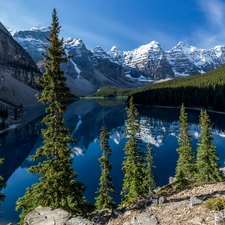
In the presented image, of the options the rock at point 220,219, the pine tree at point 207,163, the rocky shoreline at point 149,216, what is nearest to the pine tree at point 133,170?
the pine tree at point 207,163

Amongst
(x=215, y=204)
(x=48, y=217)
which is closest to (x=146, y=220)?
(x=215, y=204)

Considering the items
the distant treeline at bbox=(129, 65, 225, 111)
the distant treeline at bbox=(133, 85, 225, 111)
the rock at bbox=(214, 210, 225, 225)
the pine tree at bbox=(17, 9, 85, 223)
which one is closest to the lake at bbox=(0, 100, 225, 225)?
the pine tree at bbox=(17, 9, 85, 223)

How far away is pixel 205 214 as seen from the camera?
11844mm

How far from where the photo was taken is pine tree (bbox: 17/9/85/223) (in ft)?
54.5

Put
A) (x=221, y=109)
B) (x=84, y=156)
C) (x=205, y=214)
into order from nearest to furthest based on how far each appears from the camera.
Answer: (x=205, y=214) → (x=84, y=156) → (x=221, y=109)

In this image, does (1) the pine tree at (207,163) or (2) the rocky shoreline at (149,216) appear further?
(1) the pine tree at (207,163)

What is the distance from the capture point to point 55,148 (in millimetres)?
17125

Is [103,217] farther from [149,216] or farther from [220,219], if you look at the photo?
[220,219]

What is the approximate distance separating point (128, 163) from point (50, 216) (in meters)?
15.2

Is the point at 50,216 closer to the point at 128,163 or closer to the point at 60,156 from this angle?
the point at 60,156

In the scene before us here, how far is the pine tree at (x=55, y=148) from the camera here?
1662 centimetres

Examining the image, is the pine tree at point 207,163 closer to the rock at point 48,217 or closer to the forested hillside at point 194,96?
the rock at point 48,217

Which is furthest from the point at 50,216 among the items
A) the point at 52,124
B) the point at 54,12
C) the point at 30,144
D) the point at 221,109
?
the point at 221,109

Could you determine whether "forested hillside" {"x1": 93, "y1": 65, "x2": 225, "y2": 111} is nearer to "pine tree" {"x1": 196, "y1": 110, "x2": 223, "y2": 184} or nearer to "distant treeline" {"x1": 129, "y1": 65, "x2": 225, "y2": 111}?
"distant treeline" {"x1": 129, "y1": 65, "x2": 225, "y2": 111}
